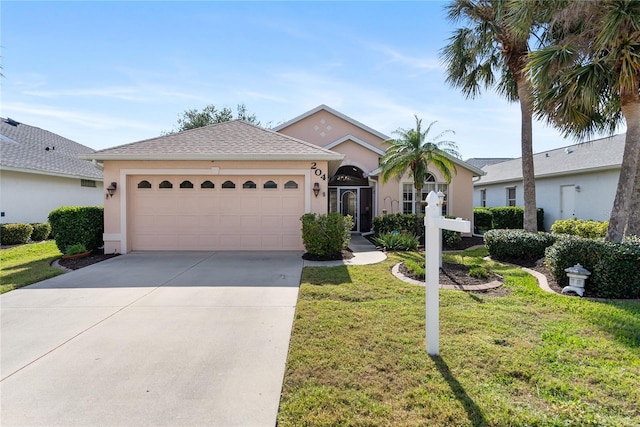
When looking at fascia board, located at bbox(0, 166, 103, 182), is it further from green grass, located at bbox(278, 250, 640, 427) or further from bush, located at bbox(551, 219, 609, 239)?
bush, located at bbox(551, 219, 609, 239)

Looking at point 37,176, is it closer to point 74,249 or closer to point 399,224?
point 74,249

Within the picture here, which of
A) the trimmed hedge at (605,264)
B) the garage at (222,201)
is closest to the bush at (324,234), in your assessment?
the garage at (222,201)

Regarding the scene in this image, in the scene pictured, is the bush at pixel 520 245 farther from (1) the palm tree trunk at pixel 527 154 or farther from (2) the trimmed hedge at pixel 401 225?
(2) the trimmed hedge at pixel 401 225

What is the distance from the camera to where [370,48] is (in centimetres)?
1165

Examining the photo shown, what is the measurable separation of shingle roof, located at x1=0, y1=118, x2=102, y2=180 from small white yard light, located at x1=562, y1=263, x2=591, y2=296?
15724 mm

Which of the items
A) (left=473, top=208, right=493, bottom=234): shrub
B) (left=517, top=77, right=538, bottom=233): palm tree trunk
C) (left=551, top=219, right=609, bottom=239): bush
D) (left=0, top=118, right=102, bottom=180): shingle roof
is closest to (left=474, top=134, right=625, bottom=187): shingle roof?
(left=551, top=219, right=609, bottom=239): bush

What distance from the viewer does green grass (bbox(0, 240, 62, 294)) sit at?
7.04 m

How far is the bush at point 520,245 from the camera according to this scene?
901cm

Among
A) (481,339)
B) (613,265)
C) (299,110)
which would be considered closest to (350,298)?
(481,339)

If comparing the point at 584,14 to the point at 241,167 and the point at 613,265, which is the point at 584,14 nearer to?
the point at 613,265

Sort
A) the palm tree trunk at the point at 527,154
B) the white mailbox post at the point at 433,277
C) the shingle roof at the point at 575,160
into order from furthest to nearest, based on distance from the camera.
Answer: the shingle roof at the point at 575,160 < the palm tree trunk at the point at 527,154 < the white mailbox post at the point at 433,277

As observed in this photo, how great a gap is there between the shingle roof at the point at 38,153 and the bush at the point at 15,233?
7.37 feet

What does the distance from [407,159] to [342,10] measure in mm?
5481

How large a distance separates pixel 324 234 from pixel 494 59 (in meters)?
9.26
